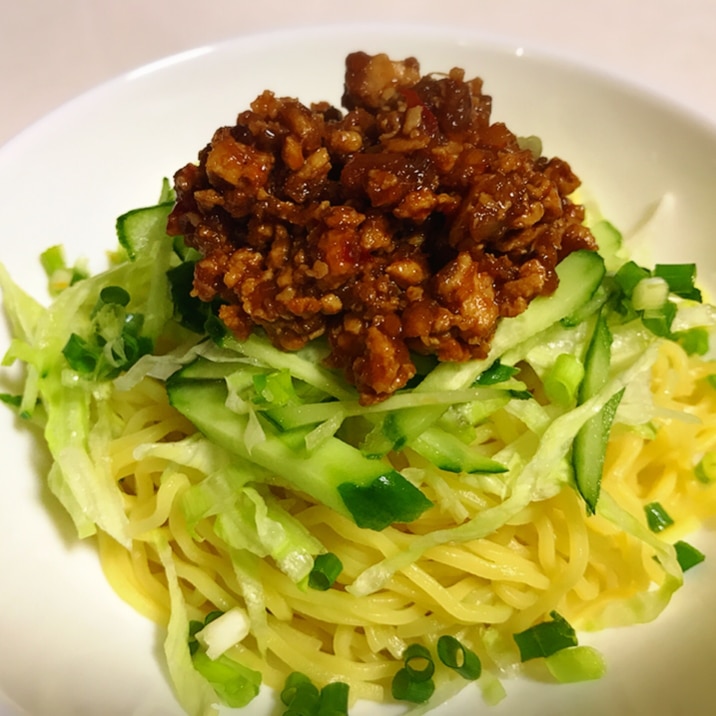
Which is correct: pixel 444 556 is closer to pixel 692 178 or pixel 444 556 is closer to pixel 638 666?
pixel 638 666

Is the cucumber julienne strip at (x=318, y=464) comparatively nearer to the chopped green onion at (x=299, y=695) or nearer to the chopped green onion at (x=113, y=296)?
the chopped green onion at (x=113, y=296)

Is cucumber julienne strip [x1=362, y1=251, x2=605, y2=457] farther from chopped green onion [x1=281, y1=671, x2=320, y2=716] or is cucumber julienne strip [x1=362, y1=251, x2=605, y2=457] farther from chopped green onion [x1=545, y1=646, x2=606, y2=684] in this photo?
chopped green onion [x1=545, y1=646, x2=606, y2=684]

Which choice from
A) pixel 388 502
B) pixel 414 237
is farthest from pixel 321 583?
pixel 414 237

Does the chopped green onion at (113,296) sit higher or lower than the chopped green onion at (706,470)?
higher

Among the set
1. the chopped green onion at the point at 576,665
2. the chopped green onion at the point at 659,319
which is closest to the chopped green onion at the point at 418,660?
the chopped green onion at the point at 576,665

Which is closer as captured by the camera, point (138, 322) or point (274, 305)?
point (274, 305)
